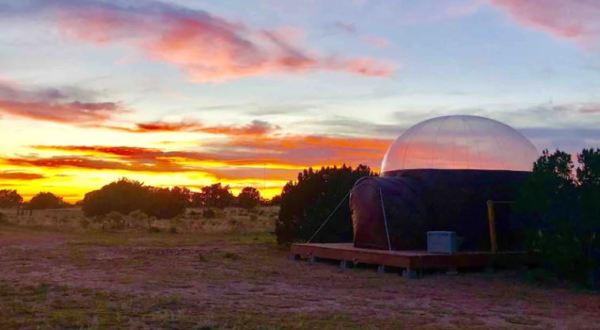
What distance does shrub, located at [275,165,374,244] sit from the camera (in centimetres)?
2341

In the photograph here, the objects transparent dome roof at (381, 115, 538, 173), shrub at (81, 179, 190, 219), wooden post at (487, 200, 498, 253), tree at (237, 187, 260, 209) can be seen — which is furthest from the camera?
tree at (237, 187, 260, 209)

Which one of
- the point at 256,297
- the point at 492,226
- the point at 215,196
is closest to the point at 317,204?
the point at 492,226

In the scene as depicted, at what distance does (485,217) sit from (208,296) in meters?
9.55

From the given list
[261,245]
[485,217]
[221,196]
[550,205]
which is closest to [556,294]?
[550,205]

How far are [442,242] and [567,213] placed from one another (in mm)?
3311

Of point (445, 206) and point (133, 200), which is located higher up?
point (133, 200)

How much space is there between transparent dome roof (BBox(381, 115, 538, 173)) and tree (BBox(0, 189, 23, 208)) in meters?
92.0

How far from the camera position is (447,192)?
61.7 feet

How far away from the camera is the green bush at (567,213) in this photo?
14406mm

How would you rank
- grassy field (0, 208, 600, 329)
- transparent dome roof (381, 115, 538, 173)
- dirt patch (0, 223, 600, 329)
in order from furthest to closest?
transparent dome roof (381, 115, 538, 173) < dirt patch (0, 223, 600, 329) < grassy field (0, 208, 600, 329)

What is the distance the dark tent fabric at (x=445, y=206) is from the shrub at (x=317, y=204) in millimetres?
4301

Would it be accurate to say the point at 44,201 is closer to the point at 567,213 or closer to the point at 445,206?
the point at 445,206

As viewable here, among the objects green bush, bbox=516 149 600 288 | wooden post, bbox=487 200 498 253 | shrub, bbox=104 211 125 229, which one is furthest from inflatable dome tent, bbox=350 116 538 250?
shrub, bbox=104 211 125 229

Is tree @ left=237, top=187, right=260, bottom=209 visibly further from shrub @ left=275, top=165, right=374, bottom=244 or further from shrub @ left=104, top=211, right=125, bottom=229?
shrub @ left=275, top=165, right=374, bottom=244
